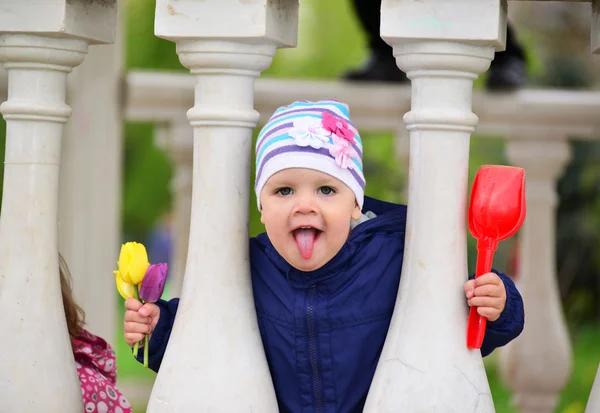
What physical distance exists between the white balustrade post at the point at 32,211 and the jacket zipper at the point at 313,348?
448 millimetres

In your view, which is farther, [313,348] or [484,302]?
[313,348]

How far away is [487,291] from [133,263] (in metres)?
0.61

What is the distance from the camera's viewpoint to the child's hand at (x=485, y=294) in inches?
59.9

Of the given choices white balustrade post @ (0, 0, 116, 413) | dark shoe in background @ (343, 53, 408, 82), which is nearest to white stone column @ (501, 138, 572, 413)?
dark shoe in background @ (343, 53, 408, 82)

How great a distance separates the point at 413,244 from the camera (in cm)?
155

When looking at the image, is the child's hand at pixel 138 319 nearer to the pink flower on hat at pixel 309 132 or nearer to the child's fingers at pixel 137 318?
the child's fingers at pixel 137 318

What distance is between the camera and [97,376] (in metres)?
2.02

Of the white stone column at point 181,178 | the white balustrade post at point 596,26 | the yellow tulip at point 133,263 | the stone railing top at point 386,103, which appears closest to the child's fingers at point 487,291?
the white balustrade post at point 596,26

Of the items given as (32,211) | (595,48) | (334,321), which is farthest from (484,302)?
(32,211)

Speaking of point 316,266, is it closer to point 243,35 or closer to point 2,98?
point 243,35

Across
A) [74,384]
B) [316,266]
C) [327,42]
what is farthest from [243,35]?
[327,42]

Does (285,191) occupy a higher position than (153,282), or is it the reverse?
(285,191)

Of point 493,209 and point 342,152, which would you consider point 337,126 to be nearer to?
point 342,152

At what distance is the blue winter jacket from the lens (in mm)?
1643
